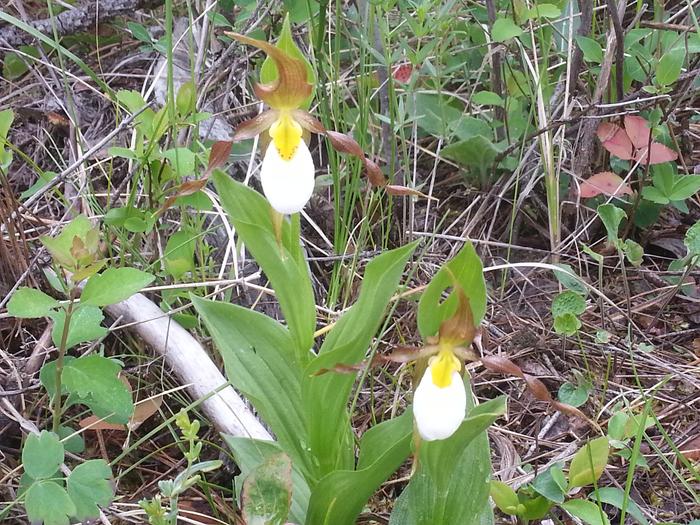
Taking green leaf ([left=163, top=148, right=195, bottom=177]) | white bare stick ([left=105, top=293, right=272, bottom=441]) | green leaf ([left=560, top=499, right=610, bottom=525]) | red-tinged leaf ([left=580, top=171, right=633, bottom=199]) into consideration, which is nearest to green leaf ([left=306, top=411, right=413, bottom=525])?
white bare stick ([left=105, top=293, right=272, bottom=441])

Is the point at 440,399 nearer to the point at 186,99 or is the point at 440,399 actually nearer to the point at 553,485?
the point at 553,485

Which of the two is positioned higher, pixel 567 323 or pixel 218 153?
pixel 218 153

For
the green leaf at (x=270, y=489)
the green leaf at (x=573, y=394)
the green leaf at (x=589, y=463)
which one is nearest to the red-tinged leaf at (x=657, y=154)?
A: the green leaf at (x=573, y=394)

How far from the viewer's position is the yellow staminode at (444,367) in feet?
3.33

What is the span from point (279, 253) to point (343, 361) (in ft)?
0.66

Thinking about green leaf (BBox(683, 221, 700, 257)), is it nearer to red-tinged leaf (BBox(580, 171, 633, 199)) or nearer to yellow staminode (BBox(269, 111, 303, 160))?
red-tinged leaf (BBox(580, 171, 633, 199))

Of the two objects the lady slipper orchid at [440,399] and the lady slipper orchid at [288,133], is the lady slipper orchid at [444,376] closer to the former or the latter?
the lady slipper orchid at [440,399]

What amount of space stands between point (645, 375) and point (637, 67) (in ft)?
2.90

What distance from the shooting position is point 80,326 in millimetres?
1217

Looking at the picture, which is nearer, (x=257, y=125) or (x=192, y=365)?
(x=257, y=125)

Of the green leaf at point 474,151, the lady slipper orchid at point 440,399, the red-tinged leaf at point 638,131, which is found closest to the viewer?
the lady slipper orchid at point 440,399

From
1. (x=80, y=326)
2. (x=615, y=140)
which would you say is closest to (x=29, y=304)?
(x=80, y=326)

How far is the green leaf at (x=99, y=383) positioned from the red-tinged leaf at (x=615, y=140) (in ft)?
4.47

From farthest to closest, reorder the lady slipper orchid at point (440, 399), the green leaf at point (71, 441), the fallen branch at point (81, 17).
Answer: the fallen branch at point (81, 17), the green leaf at point (71, 441), the lady slipper orchid at point (440, 399)
